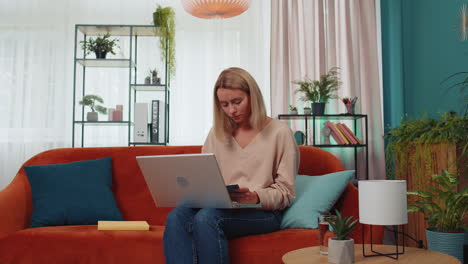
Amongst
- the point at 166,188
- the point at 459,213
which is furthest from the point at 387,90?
the point at 166,188

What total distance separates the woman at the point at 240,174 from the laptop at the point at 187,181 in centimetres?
5

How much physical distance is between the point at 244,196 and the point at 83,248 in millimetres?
738

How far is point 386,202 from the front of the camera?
4.19 ft

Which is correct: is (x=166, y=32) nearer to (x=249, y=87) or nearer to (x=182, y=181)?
(x=249, y=87)

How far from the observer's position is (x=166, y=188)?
66.8 inches

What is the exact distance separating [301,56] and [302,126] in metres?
0.66

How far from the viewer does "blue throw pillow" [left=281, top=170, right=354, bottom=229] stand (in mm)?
1913

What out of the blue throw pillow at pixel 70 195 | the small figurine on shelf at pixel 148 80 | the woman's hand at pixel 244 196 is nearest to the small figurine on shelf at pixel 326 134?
the small figurine on shelf at pixel 148 80

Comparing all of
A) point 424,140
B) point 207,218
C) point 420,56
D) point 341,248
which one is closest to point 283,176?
point 207,218

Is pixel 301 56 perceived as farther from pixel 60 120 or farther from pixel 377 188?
pixel 377 188

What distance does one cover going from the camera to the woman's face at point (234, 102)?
1.91 m

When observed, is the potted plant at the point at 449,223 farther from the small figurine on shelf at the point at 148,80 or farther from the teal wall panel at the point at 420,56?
the small figurine on shelf at the point at 148,80

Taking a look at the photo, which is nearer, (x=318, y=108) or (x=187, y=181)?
(x=187, y=181)

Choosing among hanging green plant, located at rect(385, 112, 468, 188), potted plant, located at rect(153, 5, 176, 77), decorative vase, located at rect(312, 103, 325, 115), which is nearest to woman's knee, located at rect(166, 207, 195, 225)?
hanging green plant, located at rect(385, 112, 468, 188)
